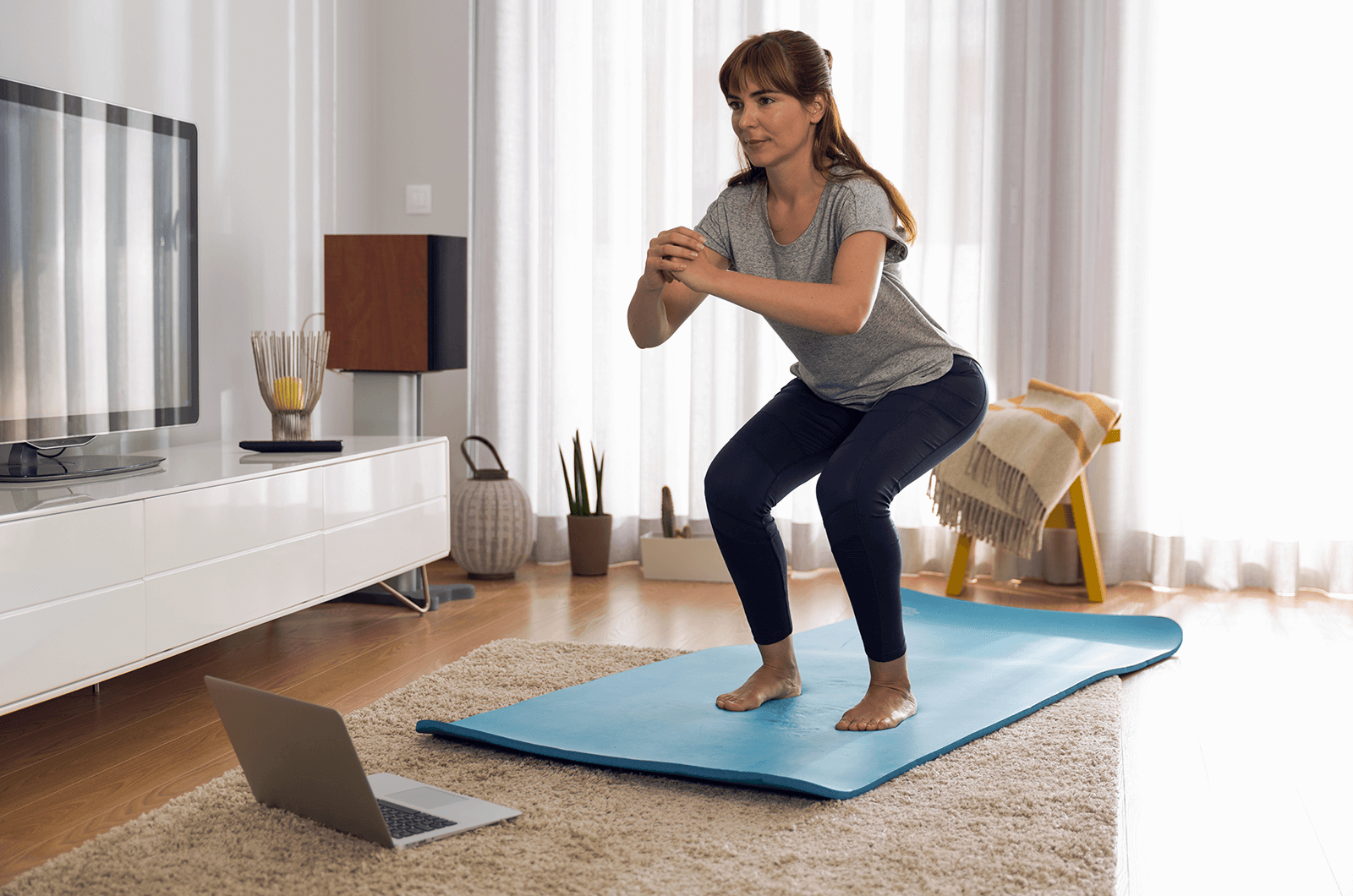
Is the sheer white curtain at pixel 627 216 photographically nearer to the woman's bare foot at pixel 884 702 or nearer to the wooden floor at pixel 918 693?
the wooden floor at pixel 918 693

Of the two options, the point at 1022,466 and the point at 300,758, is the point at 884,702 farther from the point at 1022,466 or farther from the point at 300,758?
the point at 1022,466

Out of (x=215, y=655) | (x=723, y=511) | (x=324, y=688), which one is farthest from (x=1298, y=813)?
(x=215, y=655)

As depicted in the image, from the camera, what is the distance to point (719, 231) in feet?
7.06

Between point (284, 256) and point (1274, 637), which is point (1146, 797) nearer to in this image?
point (1274, 637)

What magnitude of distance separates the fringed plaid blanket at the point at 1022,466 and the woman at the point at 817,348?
1248mm

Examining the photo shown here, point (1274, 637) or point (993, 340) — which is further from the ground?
point (993, 340)

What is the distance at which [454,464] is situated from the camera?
13.5ft

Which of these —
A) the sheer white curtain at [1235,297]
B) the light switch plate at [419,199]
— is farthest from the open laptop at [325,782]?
the light switch plate at [419,199]

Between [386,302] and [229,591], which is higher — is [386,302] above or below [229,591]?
above

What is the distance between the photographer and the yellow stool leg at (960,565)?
347 centimetres

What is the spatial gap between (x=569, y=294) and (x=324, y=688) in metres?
1.97

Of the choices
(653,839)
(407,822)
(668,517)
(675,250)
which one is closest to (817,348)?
(675,250)

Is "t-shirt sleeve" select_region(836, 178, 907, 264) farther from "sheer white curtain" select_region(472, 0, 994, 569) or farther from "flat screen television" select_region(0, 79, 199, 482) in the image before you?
"sheer white curtain" select_region(472, 0, 994, 569)

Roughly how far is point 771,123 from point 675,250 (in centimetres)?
29
